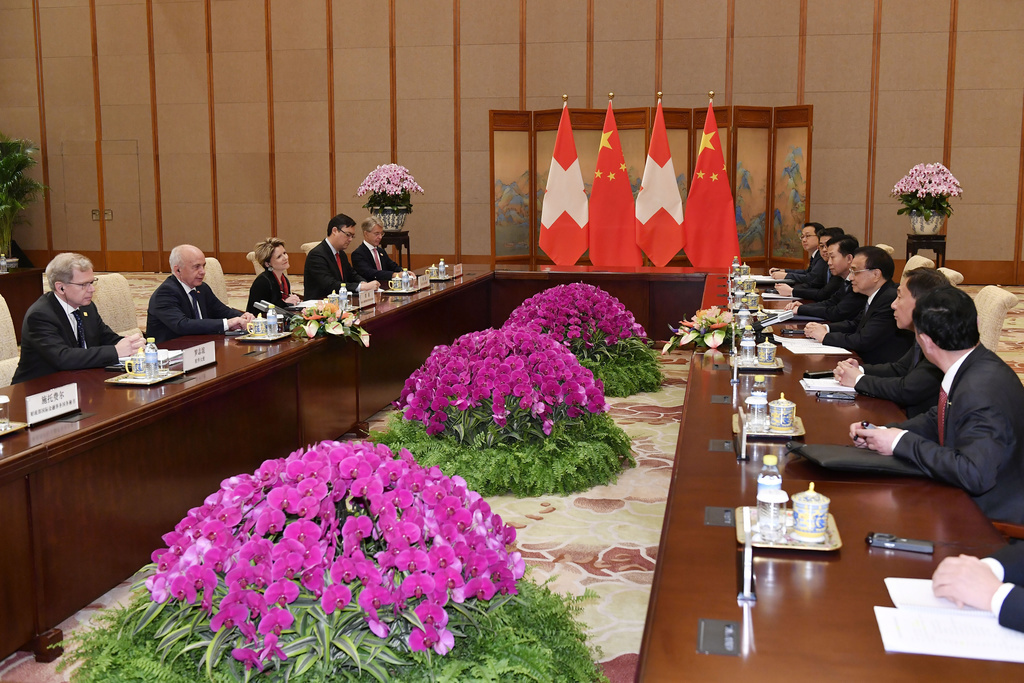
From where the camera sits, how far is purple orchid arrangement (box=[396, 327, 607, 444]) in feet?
13.9

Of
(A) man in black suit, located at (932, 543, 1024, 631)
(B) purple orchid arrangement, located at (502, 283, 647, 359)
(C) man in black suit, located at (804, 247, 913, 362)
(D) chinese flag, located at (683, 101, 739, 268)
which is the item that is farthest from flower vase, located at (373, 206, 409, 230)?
(A) man in black suit, located at (932, 543, 1024, 631)

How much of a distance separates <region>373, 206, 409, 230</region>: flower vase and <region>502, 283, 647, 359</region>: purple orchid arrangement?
15.7ft

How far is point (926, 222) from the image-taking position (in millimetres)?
10039

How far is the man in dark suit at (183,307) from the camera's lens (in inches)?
190

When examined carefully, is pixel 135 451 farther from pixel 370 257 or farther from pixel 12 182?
pixel 12 182

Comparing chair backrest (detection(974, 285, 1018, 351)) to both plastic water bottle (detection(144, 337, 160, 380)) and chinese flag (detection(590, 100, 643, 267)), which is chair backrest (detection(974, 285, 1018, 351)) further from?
chinese flag (detection(590, 100, 643, 267))

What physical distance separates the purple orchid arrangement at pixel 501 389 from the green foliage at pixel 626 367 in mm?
1811

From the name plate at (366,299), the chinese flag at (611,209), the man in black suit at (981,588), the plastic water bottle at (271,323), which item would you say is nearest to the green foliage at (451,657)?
the man in black suit at (981,588)

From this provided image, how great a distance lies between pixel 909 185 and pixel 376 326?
6904mm

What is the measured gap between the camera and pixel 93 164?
46.3 feet

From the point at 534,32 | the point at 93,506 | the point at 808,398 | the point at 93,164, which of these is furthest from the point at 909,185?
the point at 93,164

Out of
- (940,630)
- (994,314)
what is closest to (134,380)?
(940,630)

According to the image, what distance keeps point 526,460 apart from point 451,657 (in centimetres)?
248

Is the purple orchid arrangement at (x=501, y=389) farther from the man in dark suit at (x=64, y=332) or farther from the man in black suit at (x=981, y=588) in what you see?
the man in black suit at (x=981, y=588)
